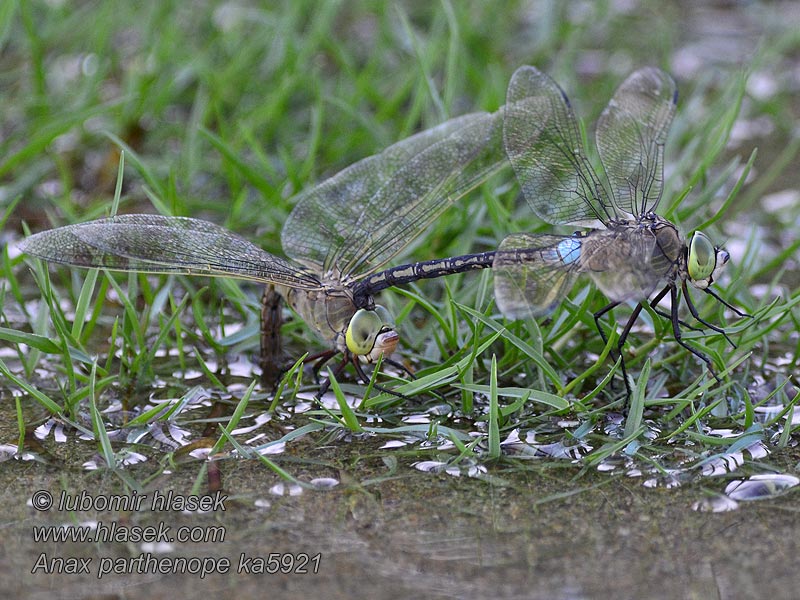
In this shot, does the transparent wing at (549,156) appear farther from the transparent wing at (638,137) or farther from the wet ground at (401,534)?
the wet ground at (401,534)

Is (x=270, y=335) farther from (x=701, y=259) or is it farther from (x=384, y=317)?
(x=701, y=259)

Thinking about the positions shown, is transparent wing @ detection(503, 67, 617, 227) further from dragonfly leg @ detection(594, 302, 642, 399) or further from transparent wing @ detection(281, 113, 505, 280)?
dragonfly leg @ detection(594, 302, 642, 399)

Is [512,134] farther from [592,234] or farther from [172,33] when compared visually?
[172,33]

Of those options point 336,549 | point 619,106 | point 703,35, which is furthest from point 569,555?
point 703,35

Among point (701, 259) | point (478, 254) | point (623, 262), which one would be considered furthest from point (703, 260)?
point (478, 254)

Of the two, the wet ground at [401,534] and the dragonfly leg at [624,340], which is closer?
the wet ground at [401,534]

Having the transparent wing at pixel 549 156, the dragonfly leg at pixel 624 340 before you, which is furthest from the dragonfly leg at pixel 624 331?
the transparent wing at pixel 549 156

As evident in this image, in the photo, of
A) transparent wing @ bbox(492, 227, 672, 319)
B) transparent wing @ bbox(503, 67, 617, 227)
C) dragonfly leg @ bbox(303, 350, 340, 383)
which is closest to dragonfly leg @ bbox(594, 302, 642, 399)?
transparent wing @ bbox(492, 227, 672, 319)

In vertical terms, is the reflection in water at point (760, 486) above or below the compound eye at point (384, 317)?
below
